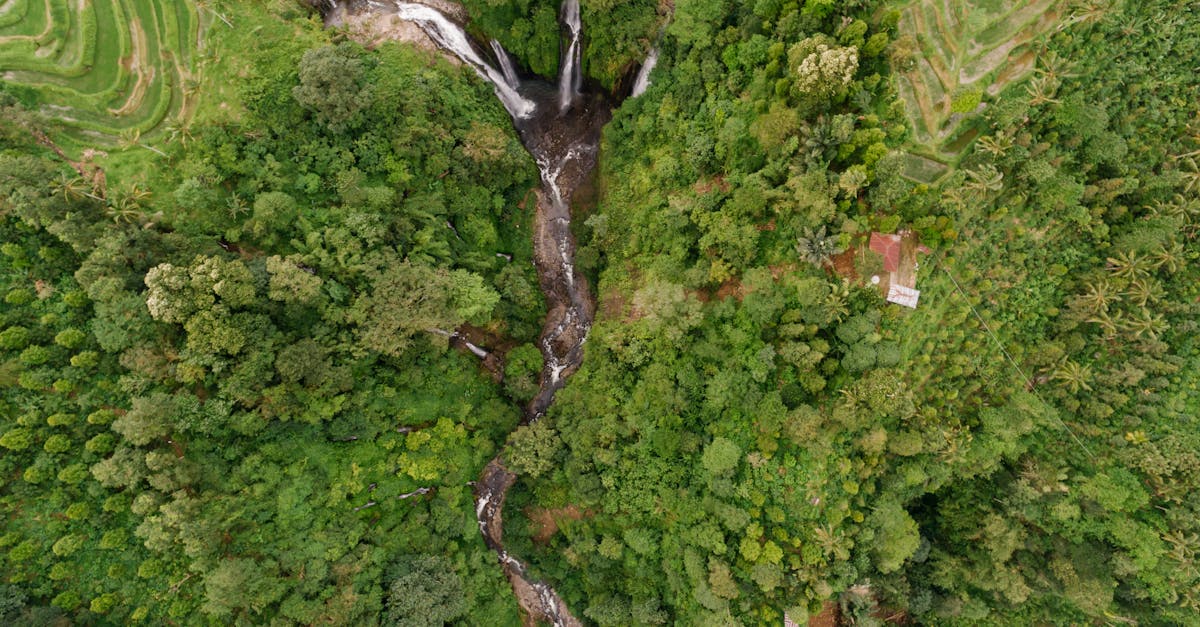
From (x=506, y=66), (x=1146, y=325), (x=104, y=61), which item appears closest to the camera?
(x=1146, y=325)

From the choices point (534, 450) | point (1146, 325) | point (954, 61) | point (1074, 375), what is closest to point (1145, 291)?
point (1146, 325)

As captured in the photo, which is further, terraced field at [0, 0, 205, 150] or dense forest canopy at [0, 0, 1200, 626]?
terraced field at [0, 0, 205, 150]

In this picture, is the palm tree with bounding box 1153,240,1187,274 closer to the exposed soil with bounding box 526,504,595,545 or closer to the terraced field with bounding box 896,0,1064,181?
the terraced field with bounding box 896,0,1064,181

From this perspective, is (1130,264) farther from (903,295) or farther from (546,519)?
(546,519)


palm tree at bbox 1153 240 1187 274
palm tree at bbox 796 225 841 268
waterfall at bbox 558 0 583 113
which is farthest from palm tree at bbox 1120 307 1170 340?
waterfall at bbox 558 0 583 113

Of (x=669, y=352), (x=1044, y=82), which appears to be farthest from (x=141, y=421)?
(x=1044, y=82)

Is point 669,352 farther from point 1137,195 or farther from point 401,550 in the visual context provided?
point 1137,195
